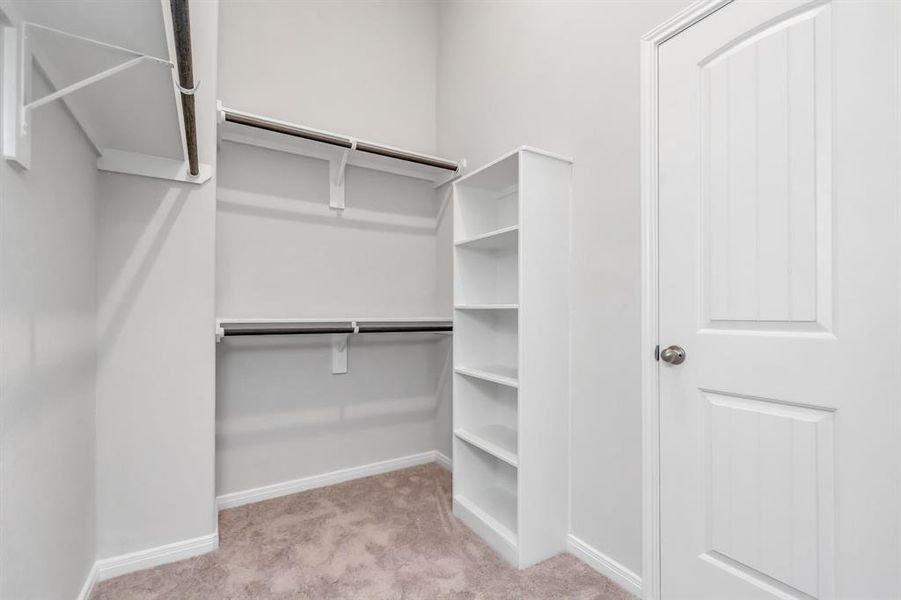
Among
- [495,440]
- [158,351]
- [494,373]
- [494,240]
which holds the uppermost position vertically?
[494,240]

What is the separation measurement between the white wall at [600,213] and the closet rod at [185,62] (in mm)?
1345

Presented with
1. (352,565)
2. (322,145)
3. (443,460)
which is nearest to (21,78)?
(322,145)

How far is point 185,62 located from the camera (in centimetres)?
86

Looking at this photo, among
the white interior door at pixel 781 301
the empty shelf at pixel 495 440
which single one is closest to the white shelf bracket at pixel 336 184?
the empty shelf at pixel 495 440

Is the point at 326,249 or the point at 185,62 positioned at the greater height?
the point at 185,62

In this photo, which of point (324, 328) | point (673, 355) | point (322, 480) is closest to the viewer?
point (673, 355)

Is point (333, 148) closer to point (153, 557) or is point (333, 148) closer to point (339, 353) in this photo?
point (339, 353)

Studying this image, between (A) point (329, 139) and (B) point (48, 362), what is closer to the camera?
(B) point (48, 362)

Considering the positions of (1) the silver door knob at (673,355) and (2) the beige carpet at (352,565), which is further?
(2) the beige carpet at (352,565)

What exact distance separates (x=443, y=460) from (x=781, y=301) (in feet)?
6.60

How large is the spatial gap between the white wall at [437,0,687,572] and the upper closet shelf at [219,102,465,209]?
2.18 ft

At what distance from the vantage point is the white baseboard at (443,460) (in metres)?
2.59

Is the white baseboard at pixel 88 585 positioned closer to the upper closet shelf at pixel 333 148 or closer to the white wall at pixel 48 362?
the white wall at pixel 48 362

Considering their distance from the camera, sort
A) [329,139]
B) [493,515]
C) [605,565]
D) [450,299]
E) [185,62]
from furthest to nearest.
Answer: [450,299], [329,139], [493,515], [605,565], [185,62]
